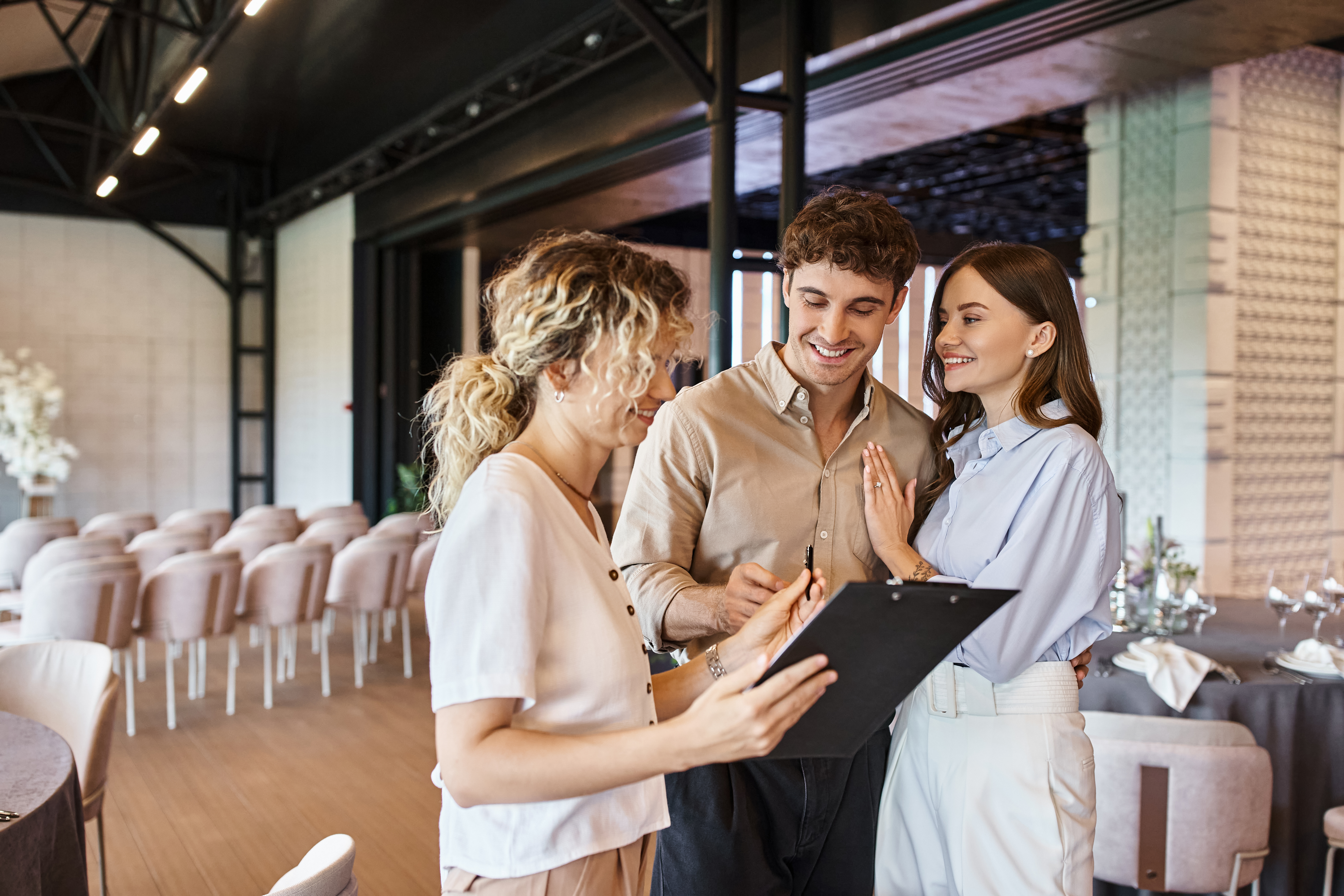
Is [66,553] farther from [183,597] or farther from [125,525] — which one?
[125,525]

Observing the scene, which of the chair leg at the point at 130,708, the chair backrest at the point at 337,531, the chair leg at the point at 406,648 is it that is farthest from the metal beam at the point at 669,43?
the chair backrest at the point at 337,531

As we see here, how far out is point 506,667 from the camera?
3.78 feet

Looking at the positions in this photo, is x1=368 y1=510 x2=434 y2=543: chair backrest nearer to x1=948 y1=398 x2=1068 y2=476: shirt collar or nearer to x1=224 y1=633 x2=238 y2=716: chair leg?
x1=224 y1=633 x2=238 y2=716: chair leg

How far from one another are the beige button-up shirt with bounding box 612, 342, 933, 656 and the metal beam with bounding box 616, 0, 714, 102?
294 cm

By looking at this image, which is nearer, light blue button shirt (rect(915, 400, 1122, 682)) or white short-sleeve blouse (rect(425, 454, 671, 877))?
white short-sleeve blouse (rect(425, 454, 671, 877))

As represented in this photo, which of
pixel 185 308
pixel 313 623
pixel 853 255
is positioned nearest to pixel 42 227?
pixel 185 308

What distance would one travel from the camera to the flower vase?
9969 mm

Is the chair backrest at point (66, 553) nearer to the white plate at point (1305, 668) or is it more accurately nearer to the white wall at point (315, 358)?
the white wall at point (315, 358)

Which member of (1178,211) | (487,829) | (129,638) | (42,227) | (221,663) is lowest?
(221,663)

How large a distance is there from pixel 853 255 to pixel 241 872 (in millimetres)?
3406

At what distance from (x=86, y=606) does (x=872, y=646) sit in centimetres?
526

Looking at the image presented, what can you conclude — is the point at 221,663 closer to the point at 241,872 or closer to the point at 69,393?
the point at 241,872

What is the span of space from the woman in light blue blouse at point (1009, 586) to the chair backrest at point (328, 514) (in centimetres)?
768

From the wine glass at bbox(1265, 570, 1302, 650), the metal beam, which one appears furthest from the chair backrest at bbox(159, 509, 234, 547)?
the wine glass at bbox(1265, 570, 1302, 650)
